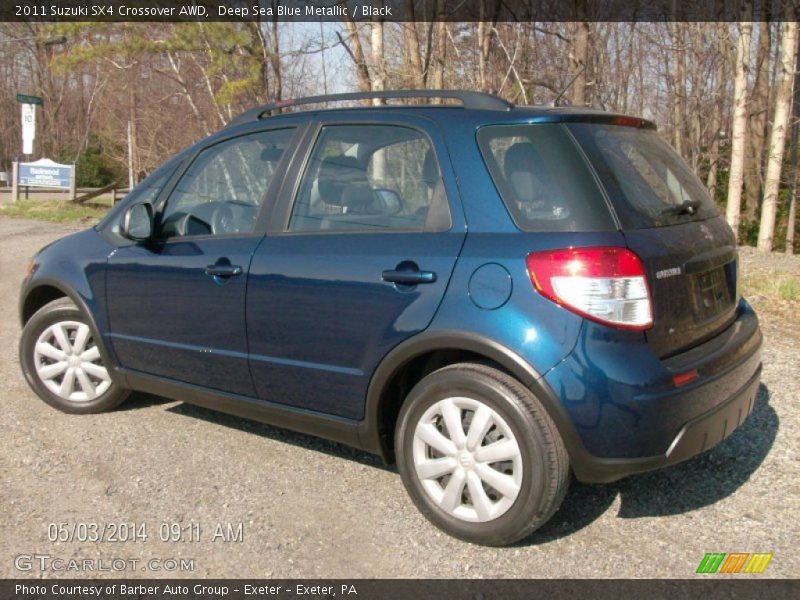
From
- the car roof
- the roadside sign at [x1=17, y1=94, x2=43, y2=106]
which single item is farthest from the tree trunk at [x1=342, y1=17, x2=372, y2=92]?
the roadside sign at [x1=17, y1=94, x2=43, y2=106]

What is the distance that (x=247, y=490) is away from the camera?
3686mm

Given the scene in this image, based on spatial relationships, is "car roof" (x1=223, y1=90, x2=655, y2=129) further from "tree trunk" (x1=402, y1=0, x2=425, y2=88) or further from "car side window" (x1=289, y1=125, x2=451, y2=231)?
"tree trunk" (x1=402, y1=0, x2=425, y2=88)

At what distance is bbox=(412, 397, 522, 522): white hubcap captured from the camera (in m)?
3.03

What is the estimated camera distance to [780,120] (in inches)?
566

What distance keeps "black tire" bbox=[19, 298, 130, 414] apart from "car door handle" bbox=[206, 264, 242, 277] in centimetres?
113

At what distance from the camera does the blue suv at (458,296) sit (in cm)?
287

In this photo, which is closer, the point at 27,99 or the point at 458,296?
the point at 458,296

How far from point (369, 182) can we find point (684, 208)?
1400 millimetres

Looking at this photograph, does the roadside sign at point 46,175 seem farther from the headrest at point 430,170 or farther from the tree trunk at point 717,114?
the headrest at point 430,170

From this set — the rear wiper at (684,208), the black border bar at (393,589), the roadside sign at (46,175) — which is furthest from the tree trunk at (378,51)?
the roadside sign at (46,175)

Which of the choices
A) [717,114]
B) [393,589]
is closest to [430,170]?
[393,589]

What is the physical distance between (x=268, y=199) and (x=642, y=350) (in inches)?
76.2

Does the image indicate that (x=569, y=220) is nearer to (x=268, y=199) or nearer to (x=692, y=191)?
(x=692, y=191)

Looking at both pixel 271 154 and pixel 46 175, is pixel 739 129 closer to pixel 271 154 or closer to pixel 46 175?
pixel 271 154
